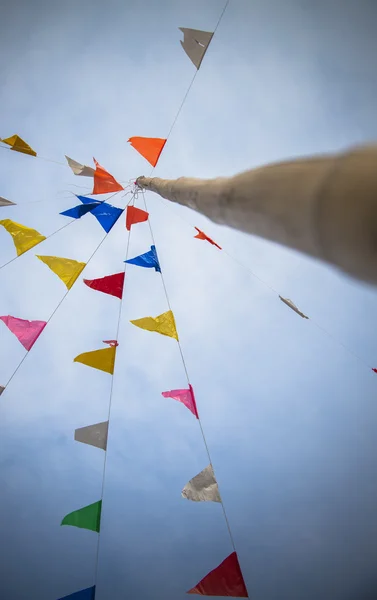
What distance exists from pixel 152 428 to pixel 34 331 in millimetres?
5385

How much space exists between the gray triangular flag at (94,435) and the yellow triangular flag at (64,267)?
2083 mm

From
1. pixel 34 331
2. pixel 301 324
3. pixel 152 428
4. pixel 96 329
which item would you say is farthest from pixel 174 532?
pixel 34 331

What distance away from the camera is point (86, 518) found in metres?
5.25

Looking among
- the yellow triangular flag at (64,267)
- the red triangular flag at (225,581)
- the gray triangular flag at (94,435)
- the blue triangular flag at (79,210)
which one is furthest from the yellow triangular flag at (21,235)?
the red triangular flag at (225,581)

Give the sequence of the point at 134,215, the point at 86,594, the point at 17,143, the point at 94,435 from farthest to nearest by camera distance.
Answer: the point at 134,215 < the point at 94,435 < the point at 17,143 < the point at 86,594

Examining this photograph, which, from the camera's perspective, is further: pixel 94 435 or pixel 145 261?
pixel 145 261

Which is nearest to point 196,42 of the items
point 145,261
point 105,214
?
point 105,214

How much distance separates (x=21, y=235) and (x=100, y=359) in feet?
6.98

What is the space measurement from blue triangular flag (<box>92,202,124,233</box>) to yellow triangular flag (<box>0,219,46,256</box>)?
90 cm

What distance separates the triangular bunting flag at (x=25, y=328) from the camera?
17.9ft

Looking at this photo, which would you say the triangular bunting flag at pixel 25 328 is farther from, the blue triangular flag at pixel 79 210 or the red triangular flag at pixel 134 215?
the red triangular flag at pixel 134 215

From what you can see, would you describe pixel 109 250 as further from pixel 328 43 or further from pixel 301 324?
pixel 328 43

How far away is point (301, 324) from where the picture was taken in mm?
10672

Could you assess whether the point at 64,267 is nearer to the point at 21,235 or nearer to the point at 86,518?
the point at 21,235
